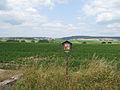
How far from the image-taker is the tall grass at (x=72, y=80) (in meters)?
5.88

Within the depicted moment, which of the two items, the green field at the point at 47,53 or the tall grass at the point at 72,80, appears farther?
the green field at the point at 47,53

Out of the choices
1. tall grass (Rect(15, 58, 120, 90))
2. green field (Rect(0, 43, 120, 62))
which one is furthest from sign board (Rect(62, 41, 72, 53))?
green field (Rect(0, 43, 120, 62))

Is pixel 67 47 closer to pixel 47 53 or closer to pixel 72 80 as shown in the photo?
pixel 72 80

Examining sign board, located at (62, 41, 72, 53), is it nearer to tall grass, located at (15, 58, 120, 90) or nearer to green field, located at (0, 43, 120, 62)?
tall grass, located at (15, 58, 120, 90)

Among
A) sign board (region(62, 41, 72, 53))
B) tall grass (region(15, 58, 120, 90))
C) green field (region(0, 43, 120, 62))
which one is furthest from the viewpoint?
green field (region(0, 43, 120, 62))

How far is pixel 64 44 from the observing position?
22.9ft

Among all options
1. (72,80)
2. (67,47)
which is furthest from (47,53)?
(72,80)

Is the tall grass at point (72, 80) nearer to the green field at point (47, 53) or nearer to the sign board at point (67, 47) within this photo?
the sign board at point (67, 47)

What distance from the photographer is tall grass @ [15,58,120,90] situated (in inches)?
231

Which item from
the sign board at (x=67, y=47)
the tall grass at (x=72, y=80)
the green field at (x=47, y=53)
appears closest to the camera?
the tall grass at (x=72, y=80)

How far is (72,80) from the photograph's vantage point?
616 centimetres

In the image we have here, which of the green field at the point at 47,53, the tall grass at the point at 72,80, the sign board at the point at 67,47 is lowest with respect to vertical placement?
the green field at the point at 47,53

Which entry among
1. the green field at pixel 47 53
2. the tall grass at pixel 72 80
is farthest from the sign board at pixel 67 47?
the green field at pixel 47 53

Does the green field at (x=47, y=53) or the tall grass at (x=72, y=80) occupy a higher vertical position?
the tall grass at (x=72, y=80)
